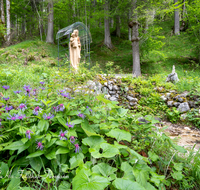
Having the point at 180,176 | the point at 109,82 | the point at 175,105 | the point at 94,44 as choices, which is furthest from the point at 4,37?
the point at 180,176

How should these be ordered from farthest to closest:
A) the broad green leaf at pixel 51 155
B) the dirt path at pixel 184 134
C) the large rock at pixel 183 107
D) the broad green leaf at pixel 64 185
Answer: the large rock at pixel 183 107
the dirt path at pixel 184 134
the broad green leaf at pixel 51 155
the broad green leaf at pixel 64 185

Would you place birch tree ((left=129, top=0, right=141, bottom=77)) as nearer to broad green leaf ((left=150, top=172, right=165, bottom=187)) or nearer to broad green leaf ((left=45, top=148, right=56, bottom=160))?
broad green leaf ((left=150, top=172, right=165, bottom=187))

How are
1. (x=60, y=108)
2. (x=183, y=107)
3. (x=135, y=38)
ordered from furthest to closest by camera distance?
(x=135, y=38) < (x=183, y=107) < (x=60, y=108)

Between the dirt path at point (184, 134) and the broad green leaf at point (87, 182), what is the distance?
7.73 feet

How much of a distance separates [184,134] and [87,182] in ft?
10.6

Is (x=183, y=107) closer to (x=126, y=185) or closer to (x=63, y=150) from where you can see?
(x=126, y=185)

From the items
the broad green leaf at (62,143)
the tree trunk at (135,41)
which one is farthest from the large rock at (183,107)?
the tree trunk at (135,41)

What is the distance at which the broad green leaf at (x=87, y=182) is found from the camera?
80 centimetres

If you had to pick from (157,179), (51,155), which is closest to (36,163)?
(51,155)

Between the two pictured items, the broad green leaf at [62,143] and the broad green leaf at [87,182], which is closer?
the broad green leaf at [87,182]

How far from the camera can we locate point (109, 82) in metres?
5.12

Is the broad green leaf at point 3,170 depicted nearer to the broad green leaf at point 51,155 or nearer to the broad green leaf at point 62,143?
the broad green leaf at point 51,155

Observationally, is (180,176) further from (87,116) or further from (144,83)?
(144,83)

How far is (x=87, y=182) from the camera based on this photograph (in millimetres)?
843
